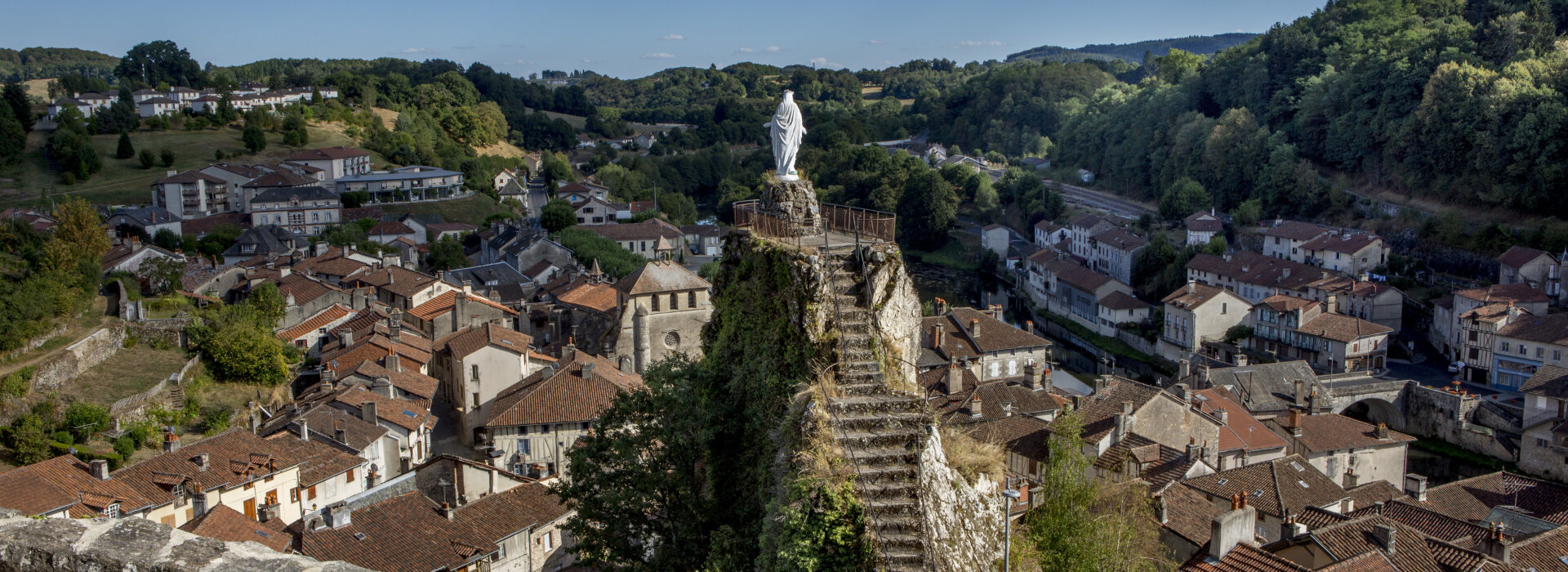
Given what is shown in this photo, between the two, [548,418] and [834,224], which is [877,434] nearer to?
[834,224]

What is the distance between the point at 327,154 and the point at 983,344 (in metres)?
60.5

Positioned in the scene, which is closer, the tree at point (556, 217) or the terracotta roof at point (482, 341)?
the terracotta roof at point (482, 341)

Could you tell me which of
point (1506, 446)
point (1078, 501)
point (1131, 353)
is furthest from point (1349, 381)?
point (1078, 501)

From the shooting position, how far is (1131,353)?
189 feet

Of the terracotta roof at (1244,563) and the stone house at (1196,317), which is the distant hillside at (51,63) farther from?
the terracotta roof at (1244,563)

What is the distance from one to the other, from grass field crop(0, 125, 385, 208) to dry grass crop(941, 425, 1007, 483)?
71.6 meters

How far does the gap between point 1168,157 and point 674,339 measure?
70052 mm

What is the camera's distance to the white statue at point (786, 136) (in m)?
13.6

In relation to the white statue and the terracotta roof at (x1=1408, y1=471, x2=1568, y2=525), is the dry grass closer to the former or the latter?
the white statue

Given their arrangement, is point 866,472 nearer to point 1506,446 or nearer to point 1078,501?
point 1078,501

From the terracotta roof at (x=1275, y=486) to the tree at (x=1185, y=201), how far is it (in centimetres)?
6049

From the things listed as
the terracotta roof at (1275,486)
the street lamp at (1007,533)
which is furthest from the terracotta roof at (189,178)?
the street lamp at (1007,533)

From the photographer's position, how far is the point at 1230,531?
16328 millimetres

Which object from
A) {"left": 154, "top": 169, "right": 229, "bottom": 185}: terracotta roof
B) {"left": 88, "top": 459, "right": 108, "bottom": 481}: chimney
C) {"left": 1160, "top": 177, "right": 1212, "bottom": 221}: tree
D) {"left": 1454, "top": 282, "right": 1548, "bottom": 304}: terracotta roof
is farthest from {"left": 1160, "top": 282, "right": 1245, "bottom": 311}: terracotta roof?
{"left": 154, "top": 169, "right": 229, "bottom": 185}: terracotta roof
